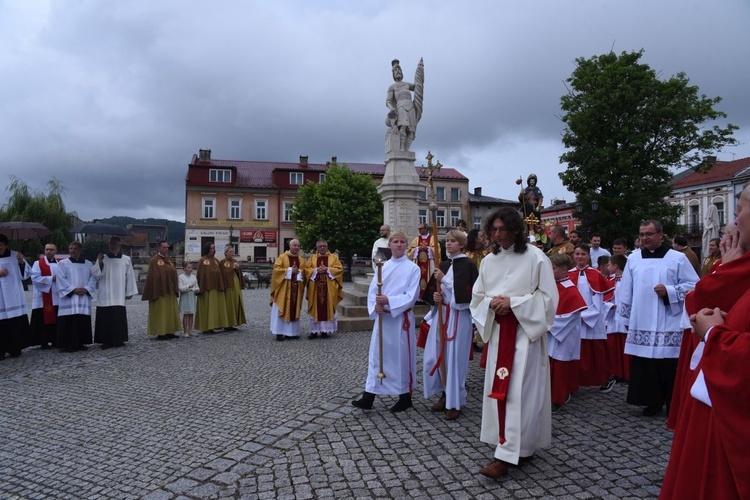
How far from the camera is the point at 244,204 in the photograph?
49.7 m

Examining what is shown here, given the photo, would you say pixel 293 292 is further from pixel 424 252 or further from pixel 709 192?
pixel 709 192

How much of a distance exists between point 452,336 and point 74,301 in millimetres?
7415

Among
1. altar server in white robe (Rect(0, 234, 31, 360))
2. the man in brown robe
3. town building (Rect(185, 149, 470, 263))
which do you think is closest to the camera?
altar server in white robe (Rect(0, 234, 31, 360))

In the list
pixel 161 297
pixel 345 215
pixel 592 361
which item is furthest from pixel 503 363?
pixel 345 215

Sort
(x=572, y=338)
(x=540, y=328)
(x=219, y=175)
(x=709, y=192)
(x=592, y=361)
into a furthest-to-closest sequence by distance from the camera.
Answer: (x=219, y=175) → (x=709, y=192) → (x=592, y=361) → (x=572, y=338) → (x=540, y=328)

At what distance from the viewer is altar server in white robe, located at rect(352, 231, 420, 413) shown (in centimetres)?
540

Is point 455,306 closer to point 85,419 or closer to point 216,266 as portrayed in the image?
point 85,419

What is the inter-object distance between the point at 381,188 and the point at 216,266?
5059 mm

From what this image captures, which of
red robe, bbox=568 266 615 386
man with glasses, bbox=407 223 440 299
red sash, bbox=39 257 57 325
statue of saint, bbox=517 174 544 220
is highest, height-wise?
statue of saint, bbox=517 174 544 220

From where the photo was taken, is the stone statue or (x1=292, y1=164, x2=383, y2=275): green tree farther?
(x1=292, y1=164, x2=383, y2=275): green tree

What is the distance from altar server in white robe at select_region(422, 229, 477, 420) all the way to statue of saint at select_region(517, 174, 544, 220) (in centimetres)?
693

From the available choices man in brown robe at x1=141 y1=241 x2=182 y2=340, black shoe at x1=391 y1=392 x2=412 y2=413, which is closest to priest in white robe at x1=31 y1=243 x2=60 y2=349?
man in brown robe at x1=141 y1=241 x2=182 y2=340

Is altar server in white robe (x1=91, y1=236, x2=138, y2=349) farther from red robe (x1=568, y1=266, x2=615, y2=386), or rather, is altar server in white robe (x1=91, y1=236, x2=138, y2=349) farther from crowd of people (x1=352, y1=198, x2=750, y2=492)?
red robe (x1=568, y1=266, x2=615, y2=386)

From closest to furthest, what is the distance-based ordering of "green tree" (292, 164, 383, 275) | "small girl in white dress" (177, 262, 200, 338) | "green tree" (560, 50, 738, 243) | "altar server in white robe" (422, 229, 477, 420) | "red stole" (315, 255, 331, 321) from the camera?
"altar server in white robe" (422, 229, 477, 420) → "red stole" (315, 255, 331, 321) → "small girl in white dress" (177, 262, 200, 338) → "green tree" (560, 50, 738, 243) → "green tree" (292, 164, 383, 275)
